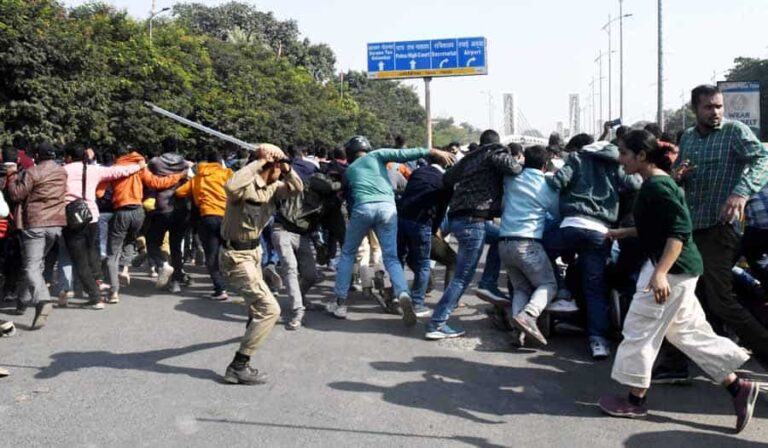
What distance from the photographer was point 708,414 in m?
4.29

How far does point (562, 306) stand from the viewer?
18.9ft

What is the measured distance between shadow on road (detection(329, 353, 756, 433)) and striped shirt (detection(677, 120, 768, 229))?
1.19m

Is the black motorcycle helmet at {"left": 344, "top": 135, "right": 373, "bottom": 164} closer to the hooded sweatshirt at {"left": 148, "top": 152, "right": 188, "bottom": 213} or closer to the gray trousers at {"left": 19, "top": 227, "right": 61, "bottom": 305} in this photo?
the hooded sweatshirt at {"left": 148, "top": 152, "right": 188, "bottom": 213}

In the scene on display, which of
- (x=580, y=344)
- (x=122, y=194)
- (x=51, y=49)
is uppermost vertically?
(x=51, y=49)

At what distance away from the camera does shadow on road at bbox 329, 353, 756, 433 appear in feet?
14.4

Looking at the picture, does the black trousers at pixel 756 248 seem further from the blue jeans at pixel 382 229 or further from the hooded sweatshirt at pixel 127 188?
the hooded sweatshirt at pixel 127 188

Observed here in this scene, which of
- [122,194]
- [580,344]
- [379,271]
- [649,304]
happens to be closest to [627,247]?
[580,344]

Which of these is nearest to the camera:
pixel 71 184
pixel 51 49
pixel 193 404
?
pixel 193 404

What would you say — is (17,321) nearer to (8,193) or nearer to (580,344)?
(8,193)

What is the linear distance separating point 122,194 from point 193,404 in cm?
415

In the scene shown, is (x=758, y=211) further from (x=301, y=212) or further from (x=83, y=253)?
(x=83, y=253)

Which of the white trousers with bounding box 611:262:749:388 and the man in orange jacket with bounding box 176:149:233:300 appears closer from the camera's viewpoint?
the white trousers with bounding box 611:262:749:388

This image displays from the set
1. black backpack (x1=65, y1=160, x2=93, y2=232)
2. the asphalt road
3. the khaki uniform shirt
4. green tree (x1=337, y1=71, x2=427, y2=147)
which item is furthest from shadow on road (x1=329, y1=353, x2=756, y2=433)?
green tree (x1=337, y1=71, x2=427, y2=147)

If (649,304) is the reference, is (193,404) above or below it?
below
